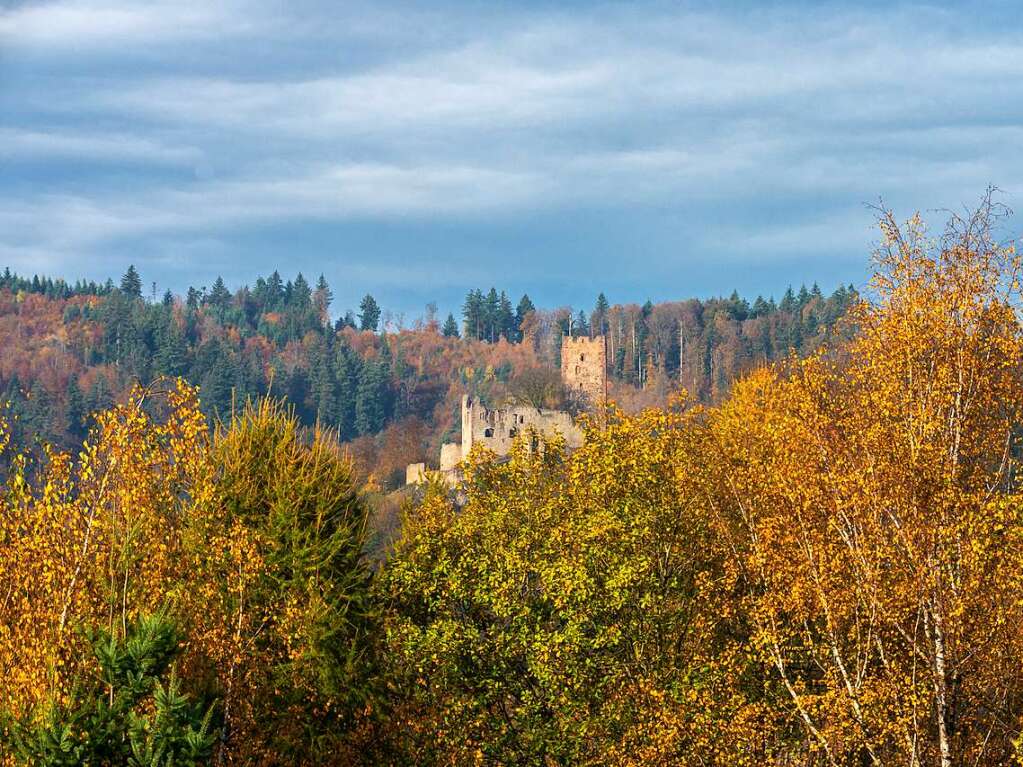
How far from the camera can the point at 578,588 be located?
2934cm

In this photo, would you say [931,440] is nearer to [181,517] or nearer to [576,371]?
[181,517]

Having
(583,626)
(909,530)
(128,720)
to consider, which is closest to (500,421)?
(583,626)

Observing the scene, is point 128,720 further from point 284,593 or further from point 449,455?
point 449,455

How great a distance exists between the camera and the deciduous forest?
22641 mm

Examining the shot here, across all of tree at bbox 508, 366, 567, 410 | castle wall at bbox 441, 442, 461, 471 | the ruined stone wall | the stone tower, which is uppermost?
the stone tower

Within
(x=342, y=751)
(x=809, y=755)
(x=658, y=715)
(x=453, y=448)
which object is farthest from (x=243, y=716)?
(x=453, y=448)

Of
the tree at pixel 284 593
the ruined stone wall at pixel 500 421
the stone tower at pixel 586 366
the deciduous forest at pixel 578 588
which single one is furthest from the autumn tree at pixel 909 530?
the stone tower at pixel 586 366

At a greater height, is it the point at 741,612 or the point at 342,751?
the point at 741,612

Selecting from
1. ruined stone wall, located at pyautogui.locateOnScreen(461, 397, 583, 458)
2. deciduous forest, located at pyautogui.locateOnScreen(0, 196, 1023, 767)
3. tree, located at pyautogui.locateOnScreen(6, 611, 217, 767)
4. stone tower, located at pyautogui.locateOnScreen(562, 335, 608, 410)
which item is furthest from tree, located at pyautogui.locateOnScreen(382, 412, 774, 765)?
stone tower, located at pyautogui.locateOnScreen(562, 335, 608, 410)

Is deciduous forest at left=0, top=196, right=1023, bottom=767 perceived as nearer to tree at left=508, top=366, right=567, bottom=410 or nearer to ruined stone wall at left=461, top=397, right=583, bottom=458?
ruined stone wall at left=461, top=397, right=583, bottom=458

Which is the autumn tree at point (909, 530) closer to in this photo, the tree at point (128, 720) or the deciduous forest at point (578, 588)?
the deciduous forest at point (578, 588)

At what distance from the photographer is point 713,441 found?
117 ft

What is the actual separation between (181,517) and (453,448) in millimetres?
98513

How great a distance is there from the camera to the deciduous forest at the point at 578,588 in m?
22.6
